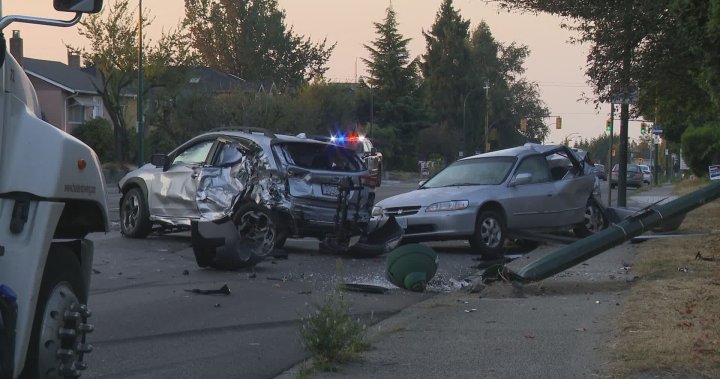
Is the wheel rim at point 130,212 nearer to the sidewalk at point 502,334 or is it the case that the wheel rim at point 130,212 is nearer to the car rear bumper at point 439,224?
the car rear bumper at point 439,224

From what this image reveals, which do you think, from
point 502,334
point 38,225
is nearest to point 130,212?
point 502,334

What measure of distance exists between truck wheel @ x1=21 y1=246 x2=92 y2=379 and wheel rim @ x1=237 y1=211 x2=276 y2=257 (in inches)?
328

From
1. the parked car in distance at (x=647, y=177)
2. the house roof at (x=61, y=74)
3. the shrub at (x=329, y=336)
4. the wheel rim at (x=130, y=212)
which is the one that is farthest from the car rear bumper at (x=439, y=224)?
the parked car in distance at (x=647, y=177)

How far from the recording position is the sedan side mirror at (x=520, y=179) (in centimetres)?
1582

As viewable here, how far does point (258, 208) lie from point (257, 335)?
5.62 metres

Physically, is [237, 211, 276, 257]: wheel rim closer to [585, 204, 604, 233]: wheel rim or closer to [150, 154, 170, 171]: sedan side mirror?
[150, 154, 170, 171]: sedan side mirror

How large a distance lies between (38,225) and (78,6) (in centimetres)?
103

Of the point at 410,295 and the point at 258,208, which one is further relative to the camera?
the point at 258,208

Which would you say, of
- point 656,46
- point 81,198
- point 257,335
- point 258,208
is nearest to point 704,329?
point 257,335

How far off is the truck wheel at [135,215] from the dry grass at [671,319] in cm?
733

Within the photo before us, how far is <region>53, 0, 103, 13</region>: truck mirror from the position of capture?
4.86m

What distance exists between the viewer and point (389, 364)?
7.06 meters

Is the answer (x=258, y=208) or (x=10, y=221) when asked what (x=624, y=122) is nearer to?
(x=258, y=208)

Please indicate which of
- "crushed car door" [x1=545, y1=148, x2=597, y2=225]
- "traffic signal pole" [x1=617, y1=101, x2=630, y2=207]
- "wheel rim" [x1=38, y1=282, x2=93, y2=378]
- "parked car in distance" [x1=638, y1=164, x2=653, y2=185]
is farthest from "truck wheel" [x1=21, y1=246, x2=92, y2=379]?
"parked car in distance" [x1=638, y1=164, x2=653, y2=185]
